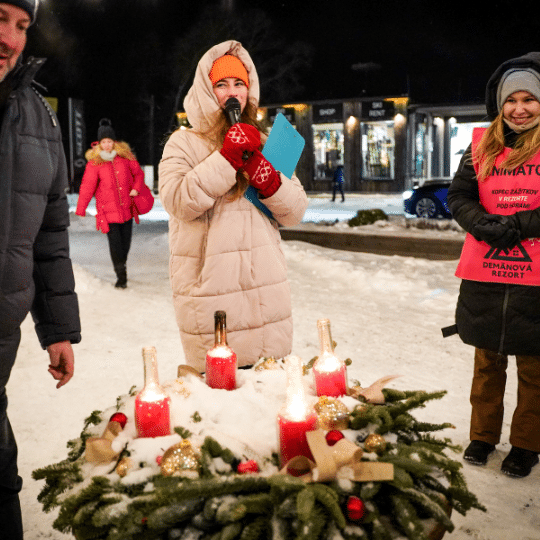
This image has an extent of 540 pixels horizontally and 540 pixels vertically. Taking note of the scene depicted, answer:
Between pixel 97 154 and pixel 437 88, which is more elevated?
pixel 437 88

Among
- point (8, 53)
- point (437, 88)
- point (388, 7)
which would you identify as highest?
point (388, 7)

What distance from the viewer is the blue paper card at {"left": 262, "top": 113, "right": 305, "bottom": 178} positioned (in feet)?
9.08

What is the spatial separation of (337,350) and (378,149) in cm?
2267

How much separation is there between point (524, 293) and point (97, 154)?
5566 mm

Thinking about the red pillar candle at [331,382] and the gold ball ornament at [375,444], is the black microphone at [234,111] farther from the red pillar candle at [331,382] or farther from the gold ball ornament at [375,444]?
the gold ball ornament at [375,444]

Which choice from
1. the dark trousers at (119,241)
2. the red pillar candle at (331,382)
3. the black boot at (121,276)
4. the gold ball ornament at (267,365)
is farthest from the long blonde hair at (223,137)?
the black boot at (121,276)

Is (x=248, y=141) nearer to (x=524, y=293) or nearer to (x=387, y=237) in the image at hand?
(x=524, y=293)

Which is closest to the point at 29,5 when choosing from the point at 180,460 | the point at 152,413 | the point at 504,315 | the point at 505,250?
the point at 152,413

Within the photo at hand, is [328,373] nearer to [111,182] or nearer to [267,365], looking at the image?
[267,365]

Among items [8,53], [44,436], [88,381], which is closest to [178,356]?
[88,381]

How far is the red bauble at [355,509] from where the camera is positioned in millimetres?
1476

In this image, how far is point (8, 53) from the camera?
1742 millimetres

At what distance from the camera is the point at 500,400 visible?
10.7ft

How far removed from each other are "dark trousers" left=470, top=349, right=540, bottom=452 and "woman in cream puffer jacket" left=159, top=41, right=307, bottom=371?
119 cm
